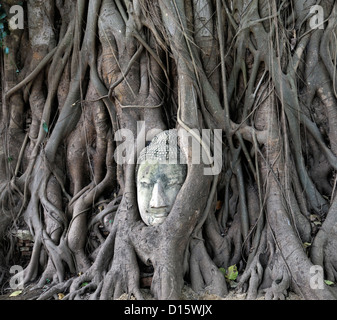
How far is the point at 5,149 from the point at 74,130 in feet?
2.63

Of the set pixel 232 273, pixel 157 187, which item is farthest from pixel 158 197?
pixel 232 273

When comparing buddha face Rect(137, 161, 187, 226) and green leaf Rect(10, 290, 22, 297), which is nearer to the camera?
buddha face Rect(137, 161, 187, 226)

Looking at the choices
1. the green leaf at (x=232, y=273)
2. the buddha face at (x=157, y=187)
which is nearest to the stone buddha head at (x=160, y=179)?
the buddha face at (x=157, y=187)

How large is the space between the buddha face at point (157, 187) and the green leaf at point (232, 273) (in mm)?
659

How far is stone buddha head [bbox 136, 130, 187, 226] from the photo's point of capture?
2.43m

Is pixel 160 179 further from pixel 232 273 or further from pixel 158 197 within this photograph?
pixel 232 273

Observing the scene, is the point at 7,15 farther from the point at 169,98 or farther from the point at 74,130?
the point at 169,98

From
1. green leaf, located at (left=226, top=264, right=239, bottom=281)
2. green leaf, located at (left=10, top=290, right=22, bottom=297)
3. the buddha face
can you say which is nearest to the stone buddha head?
the buddha face

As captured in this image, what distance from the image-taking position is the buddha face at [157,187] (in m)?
2.43

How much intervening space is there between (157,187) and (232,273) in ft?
2.88

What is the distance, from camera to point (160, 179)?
8.09 feet


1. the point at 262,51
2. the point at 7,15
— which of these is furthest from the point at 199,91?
the point at 7,15

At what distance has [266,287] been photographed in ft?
7.47

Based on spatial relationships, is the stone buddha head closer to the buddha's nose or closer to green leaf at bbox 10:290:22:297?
the buddha's nose
